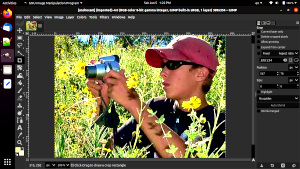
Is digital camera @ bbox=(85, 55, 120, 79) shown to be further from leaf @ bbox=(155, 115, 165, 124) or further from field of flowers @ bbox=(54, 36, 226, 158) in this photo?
leaf @ bbox=(155, 115, 165, 124)

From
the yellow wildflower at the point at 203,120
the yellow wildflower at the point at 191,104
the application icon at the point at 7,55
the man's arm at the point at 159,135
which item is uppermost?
the application icon at the point at 7,55

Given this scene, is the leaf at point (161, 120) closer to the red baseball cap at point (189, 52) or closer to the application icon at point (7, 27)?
the red baseball cap at point (189, 52)

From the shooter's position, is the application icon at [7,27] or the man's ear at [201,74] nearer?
the application icon at [7,27]

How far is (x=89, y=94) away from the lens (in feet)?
10.0

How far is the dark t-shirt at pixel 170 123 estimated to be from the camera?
291 centimetres

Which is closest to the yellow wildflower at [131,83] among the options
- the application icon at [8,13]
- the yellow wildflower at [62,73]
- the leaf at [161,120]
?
the leaf at [161,120]

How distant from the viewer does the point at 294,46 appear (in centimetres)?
281

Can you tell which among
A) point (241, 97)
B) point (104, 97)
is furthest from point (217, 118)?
point (104, 97)

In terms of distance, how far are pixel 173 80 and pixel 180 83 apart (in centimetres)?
4

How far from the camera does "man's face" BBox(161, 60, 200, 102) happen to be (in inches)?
117

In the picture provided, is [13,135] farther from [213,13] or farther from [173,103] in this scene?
[213,13]

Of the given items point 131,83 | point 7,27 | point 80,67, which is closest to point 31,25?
point 7,27

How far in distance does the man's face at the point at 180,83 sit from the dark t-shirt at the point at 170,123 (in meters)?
0.08

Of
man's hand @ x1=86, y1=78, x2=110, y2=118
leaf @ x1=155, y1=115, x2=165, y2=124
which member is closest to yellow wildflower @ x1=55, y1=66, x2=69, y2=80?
man's hand @ x1=86, y1=78, x2=110, y2=118
